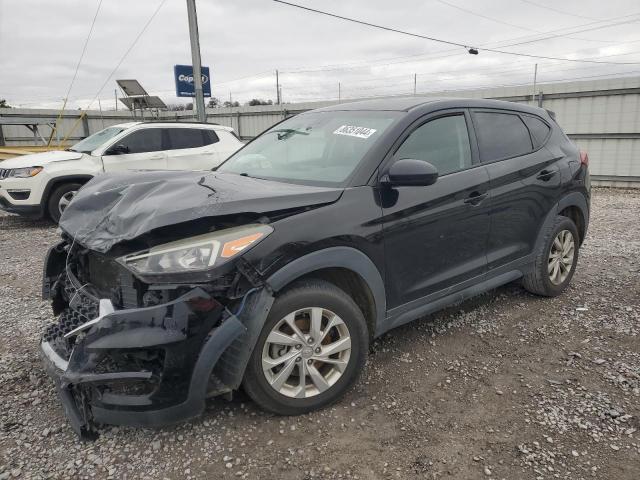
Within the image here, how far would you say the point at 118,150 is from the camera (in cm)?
792

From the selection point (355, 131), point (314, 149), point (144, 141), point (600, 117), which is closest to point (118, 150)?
point (144, 141)

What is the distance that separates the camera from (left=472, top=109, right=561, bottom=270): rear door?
345cm

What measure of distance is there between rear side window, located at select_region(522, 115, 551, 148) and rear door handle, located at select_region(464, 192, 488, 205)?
101 cm

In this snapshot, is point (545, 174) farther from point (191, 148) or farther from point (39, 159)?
point (39, 159)

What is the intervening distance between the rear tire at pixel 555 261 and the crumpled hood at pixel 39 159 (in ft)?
23.4

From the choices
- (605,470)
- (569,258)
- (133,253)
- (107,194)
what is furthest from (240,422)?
(569,258)

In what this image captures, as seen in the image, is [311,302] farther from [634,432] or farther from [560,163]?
[560,163]

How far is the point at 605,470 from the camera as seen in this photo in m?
2.16

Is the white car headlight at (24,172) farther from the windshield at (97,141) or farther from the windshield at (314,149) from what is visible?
the windshield at (314,149)

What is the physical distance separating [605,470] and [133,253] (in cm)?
237

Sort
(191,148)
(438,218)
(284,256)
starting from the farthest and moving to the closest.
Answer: (191,148)
(438,218)
(284,256)

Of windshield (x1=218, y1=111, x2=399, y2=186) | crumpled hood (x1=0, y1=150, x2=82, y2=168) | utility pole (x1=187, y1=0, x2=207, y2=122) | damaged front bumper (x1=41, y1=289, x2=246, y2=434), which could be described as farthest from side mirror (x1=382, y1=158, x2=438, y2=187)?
utility pole (x1=187, y1=0, x2=207, y2=122)

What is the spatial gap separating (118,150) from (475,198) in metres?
6.57

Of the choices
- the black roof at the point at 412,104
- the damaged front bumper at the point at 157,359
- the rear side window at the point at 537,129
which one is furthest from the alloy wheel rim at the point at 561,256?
the damaged front bumper at the point at 157,359
